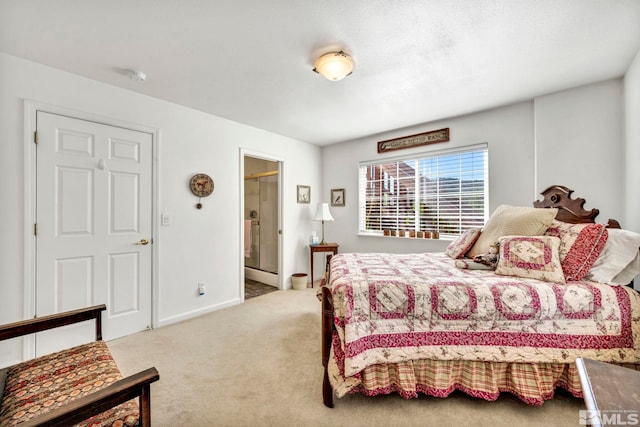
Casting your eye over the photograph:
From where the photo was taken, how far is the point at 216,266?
3416mm

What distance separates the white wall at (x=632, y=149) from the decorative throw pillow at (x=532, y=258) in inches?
38.3

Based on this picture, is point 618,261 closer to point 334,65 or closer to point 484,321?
point 484,321

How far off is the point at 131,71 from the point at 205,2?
3.95ft

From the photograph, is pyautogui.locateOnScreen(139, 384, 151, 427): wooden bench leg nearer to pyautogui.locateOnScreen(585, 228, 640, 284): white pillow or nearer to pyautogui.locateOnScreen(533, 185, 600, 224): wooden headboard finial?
pyautogui.locateOnScreen(585, 228, 640, 284): white pillow

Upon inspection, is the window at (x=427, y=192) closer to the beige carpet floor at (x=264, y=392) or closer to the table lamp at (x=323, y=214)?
the table lamp at (x=323, y=214)

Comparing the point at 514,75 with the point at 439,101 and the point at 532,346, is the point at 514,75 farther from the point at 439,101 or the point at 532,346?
Result: the point at 532,346

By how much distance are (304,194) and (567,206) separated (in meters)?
3.36

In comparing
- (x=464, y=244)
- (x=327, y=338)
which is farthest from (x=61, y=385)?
(x=464, y=244)

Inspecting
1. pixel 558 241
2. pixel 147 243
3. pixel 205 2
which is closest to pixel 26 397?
pixel 147 243

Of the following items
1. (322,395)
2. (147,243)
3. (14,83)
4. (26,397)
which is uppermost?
(14,83)

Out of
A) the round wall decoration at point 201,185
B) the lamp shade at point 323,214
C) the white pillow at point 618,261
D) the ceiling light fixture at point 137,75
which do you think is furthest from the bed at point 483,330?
the lamp shade at point 323,214

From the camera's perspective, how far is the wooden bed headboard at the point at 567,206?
218 centimetres

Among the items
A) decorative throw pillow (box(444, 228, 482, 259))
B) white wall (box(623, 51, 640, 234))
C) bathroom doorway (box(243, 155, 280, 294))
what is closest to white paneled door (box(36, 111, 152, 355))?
bathroom doorway (box(243, 155, 280, 294))

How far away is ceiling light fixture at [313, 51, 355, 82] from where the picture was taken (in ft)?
6.68
